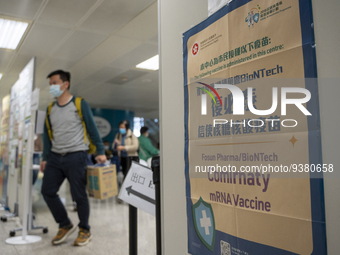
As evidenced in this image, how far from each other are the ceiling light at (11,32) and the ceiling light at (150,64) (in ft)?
6.81

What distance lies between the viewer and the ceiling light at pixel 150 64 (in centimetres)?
525

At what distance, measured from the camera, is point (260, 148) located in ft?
3.01

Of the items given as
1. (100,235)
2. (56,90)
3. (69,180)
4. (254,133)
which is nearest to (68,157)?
(69,180)

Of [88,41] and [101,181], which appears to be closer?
[101,181]

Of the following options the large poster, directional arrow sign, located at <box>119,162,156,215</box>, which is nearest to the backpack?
directional arrow sign, located at <box>119,162,156,215</box>

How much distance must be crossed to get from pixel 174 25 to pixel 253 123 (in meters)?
0.67

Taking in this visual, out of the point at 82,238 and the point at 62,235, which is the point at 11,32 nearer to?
the point at 62,235

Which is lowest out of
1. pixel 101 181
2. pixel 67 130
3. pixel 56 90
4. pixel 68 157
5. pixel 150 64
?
pixel 101 181

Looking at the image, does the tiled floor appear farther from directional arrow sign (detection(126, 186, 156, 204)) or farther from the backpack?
directional arrow sign (detection(126, 186, 156, 204))

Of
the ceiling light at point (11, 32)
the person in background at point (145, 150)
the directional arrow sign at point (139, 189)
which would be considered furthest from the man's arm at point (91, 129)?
the person in background at point (145, 150)

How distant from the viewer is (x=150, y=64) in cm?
554

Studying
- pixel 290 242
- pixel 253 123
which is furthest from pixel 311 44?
pixel 290 242

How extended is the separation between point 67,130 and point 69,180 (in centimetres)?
46

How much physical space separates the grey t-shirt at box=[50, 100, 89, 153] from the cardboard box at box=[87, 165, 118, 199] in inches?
10.2
